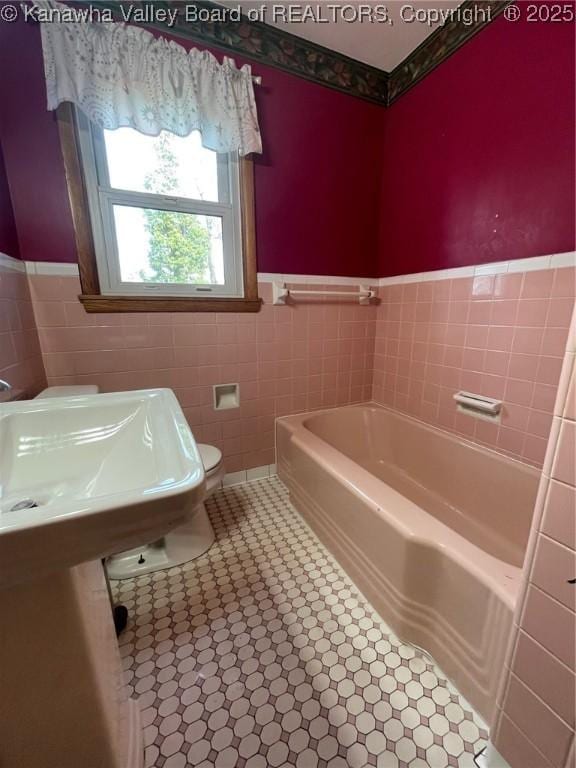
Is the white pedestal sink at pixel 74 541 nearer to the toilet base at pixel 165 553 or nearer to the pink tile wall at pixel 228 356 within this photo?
the toilet base at pixel 165 553

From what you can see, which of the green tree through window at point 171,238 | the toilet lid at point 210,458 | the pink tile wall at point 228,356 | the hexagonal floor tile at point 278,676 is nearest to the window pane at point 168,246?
the green tree through window at point 171,238

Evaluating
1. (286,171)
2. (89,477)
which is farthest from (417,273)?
(89,477)

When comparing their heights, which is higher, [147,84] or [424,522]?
[147,84]

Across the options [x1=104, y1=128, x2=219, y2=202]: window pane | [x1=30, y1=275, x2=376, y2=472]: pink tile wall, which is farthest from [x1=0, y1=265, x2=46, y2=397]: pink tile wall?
[x1=104, y1=128, x2=219, y2=202]: window pane

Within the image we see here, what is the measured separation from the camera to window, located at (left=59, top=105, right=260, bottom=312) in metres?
1.36

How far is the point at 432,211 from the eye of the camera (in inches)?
64.5

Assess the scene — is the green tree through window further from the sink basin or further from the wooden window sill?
the sink basin

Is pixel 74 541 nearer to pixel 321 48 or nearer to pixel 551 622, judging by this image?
pixel 551 622

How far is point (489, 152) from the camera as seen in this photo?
1345mm

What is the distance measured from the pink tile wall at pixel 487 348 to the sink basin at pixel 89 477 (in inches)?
56.1

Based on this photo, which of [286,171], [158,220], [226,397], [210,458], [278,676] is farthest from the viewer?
[226,397]

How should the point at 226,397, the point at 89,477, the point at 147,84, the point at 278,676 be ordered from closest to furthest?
the point at 89,477 → the point at 278,676 → the point at 147,84 → the point at 226,397

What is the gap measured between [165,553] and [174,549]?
0.04m

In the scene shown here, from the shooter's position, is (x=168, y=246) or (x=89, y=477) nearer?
(x=89, y=477)
